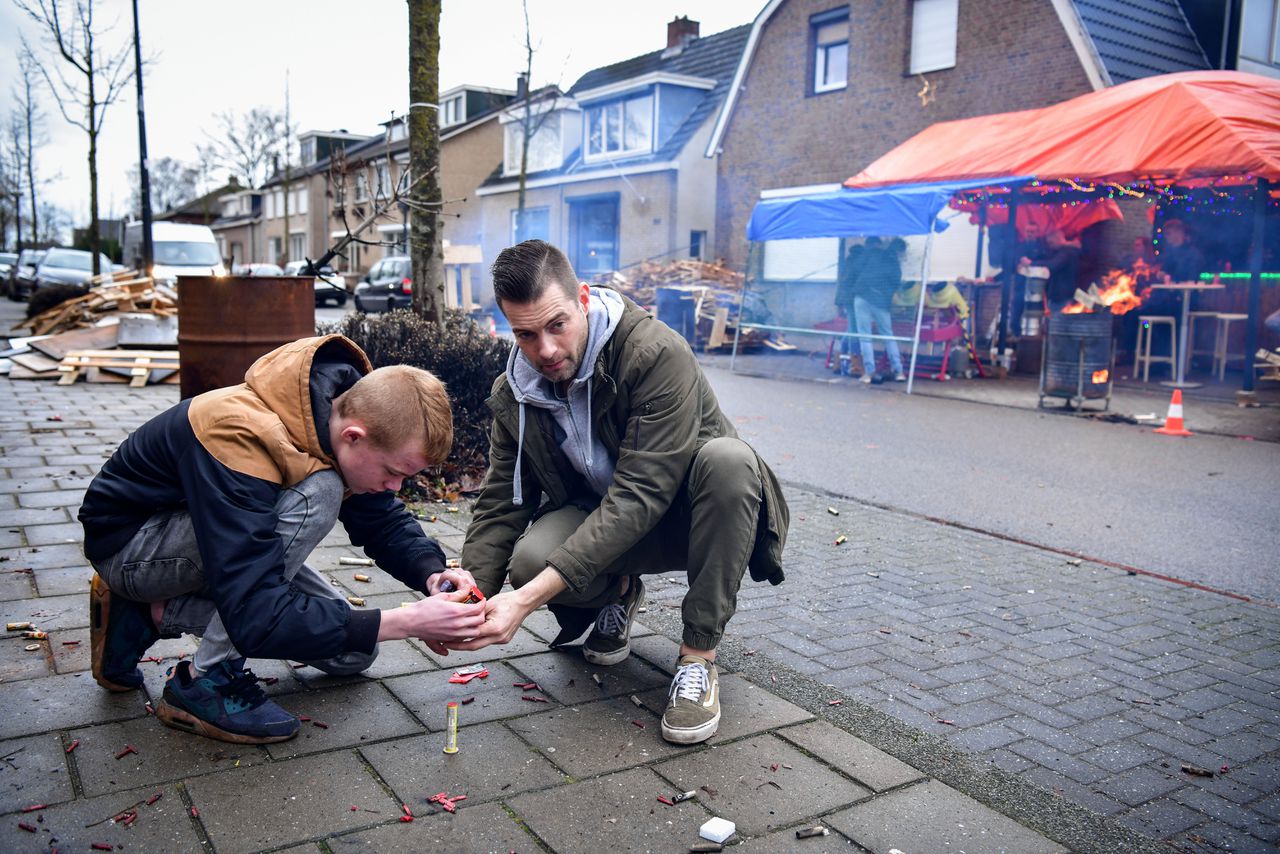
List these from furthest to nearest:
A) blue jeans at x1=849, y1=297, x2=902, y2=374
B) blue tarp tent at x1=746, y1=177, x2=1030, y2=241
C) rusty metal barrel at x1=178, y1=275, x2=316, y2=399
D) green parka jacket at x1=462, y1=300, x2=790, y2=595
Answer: blue jeans at x1=849, y1=297, x2=902, y2=374 → blue tarp tent at x1=746, y1=177, x2=1030, y2=241 → rusty metal barrel at x1=178, y1=275, x2=316, y2=399 → green parka jacket at x1=462, y1=300, x2=790, y2=595

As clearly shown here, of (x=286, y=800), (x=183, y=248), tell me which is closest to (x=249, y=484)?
(x=286, y=800)

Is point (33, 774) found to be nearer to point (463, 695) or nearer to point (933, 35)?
point (463, 695)

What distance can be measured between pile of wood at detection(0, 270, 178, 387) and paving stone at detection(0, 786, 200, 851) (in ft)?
31.9

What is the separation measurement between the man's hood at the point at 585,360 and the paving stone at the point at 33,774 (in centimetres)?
161

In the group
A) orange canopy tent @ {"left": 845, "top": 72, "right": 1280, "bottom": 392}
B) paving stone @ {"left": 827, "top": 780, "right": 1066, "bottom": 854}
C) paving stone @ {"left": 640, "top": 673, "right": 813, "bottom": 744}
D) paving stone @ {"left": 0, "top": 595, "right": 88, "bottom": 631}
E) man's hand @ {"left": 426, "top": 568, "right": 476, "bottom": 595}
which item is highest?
orange canopy tent @ {"left": 845, "top": 72, "right": 1280, "bottom": 392}

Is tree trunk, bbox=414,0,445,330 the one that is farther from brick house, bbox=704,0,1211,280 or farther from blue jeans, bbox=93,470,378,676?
brick house, bbox=704,0,1211,280

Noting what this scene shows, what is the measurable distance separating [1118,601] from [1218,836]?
2.09 m

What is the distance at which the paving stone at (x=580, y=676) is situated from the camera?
3.29 meters

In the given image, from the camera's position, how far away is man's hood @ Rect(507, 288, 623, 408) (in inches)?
124

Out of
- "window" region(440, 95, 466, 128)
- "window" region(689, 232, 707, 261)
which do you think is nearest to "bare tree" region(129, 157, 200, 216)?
"window" region(440, 95, 466, 128)

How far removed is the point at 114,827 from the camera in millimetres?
2357

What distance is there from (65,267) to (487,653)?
100ft

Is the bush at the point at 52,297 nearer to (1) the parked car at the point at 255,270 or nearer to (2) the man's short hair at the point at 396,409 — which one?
(1) the parked car at the point at 255,270

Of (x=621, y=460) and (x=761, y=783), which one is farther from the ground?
(x=621, y=460)
